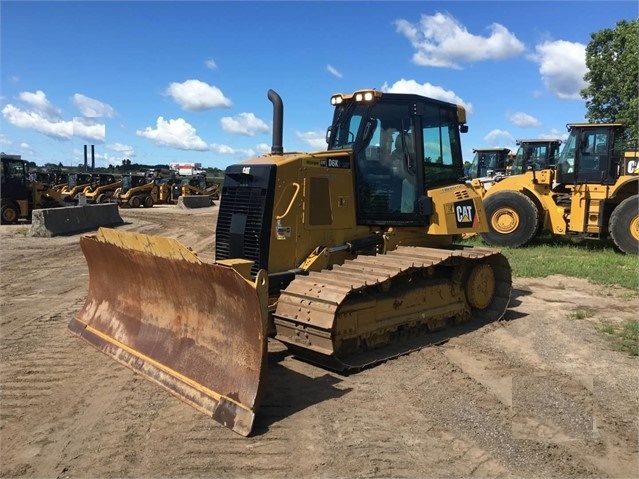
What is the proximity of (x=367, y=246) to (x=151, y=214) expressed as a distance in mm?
22594

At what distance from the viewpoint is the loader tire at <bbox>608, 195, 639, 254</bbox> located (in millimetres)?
12445

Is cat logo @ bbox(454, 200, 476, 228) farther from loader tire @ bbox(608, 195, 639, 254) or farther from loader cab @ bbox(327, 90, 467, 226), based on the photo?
loader tire @ bbox(608, 195, 639, 254)

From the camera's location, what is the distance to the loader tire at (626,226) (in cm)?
1245

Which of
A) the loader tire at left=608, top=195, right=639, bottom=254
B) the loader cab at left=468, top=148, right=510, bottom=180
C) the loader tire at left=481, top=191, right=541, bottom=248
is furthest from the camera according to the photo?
the loader cab at left=468, top=148, right=510, bottom=180

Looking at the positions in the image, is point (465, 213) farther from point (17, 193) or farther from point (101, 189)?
point (101, 189)

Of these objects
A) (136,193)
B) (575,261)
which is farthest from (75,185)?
(575,261)

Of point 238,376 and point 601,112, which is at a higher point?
point 601,112

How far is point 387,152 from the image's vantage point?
6695mm

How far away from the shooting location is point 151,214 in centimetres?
2720

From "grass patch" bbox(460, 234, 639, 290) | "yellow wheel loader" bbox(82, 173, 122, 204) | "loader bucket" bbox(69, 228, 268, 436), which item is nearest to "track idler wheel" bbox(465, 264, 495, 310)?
"grass patch" bbox(460, 234, 639, 290)

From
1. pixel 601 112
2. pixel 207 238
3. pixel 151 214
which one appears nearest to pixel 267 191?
pixel 207 238

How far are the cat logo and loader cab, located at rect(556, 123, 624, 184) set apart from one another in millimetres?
7822

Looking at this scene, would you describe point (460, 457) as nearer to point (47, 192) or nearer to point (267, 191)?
point (267, 191)

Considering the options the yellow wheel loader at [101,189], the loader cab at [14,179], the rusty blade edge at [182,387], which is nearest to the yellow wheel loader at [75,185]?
the yellow wheel loader at [101,189]
